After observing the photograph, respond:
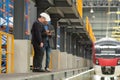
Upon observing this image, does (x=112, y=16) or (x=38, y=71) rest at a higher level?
(x=112, y=16)

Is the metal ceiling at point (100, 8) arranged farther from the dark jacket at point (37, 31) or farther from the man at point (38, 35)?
the dark jacket at point (37, 31)

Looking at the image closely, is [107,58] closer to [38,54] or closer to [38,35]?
[38,54]

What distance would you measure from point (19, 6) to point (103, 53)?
11743 mm

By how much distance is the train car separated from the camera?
25328 millimetres

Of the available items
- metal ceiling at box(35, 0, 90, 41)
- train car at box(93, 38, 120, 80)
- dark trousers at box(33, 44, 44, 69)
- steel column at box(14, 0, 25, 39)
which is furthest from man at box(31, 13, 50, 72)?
train car at box(93, 38, 120, 80)

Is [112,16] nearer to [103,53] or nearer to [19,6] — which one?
[103,53]

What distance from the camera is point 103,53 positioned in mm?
26250

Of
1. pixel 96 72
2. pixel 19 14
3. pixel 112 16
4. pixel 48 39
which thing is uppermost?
pixel 112 16

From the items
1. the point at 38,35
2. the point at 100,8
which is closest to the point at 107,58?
the point at 38,35

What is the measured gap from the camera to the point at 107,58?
25844 millimetres

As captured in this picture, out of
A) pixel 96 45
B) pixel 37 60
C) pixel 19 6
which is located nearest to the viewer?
pixel 37 60

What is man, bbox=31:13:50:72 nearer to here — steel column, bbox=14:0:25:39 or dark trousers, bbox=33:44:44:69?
dark trousers, bbox=33:44:44:69

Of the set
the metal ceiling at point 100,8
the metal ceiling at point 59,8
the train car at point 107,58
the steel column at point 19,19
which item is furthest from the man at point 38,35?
the metal ceiling at point 100,8

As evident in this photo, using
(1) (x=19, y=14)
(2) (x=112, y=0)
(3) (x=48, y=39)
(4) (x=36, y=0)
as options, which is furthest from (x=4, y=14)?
(2) (x=112, y=0)
